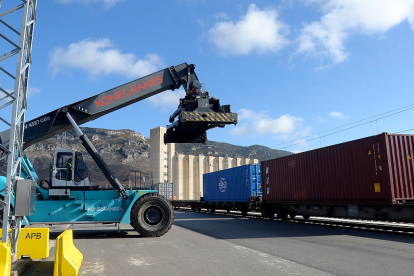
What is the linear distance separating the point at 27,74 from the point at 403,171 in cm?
1224

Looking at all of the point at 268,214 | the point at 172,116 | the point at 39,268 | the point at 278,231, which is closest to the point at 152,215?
the point at 172,116

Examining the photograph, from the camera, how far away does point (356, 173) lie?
13.4 meters

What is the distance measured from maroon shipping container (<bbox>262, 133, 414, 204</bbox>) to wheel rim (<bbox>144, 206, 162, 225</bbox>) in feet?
24.2

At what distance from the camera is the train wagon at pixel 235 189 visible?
2219 centimetres

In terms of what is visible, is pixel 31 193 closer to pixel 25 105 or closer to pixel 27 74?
pixel 25 105

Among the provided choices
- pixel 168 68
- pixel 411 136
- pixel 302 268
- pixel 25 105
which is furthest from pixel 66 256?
pixel 411 136

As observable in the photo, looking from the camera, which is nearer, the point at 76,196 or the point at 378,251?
the point at 378,251

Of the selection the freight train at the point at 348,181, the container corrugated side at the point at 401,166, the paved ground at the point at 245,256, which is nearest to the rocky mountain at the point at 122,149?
the freight train at the point at 348,181

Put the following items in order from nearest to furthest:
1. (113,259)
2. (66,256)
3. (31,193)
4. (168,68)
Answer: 1. (66,256)
2. (31,193)
3. (113,259)
4. (168,68)

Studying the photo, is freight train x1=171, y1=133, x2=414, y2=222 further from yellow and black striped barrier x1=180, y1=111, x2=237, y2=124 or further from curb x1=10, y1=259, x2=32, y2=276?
curb x1=10, y1=259, x2=32, y2=276

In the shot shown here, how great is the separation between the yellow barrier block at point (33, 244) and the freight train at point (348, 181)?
35.4 ft

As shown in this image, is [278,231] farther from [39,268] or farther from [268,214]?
[39,268]

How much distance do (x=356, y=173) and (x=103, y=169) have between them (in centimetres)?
949

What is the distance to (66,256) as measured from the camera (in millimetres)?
5676
